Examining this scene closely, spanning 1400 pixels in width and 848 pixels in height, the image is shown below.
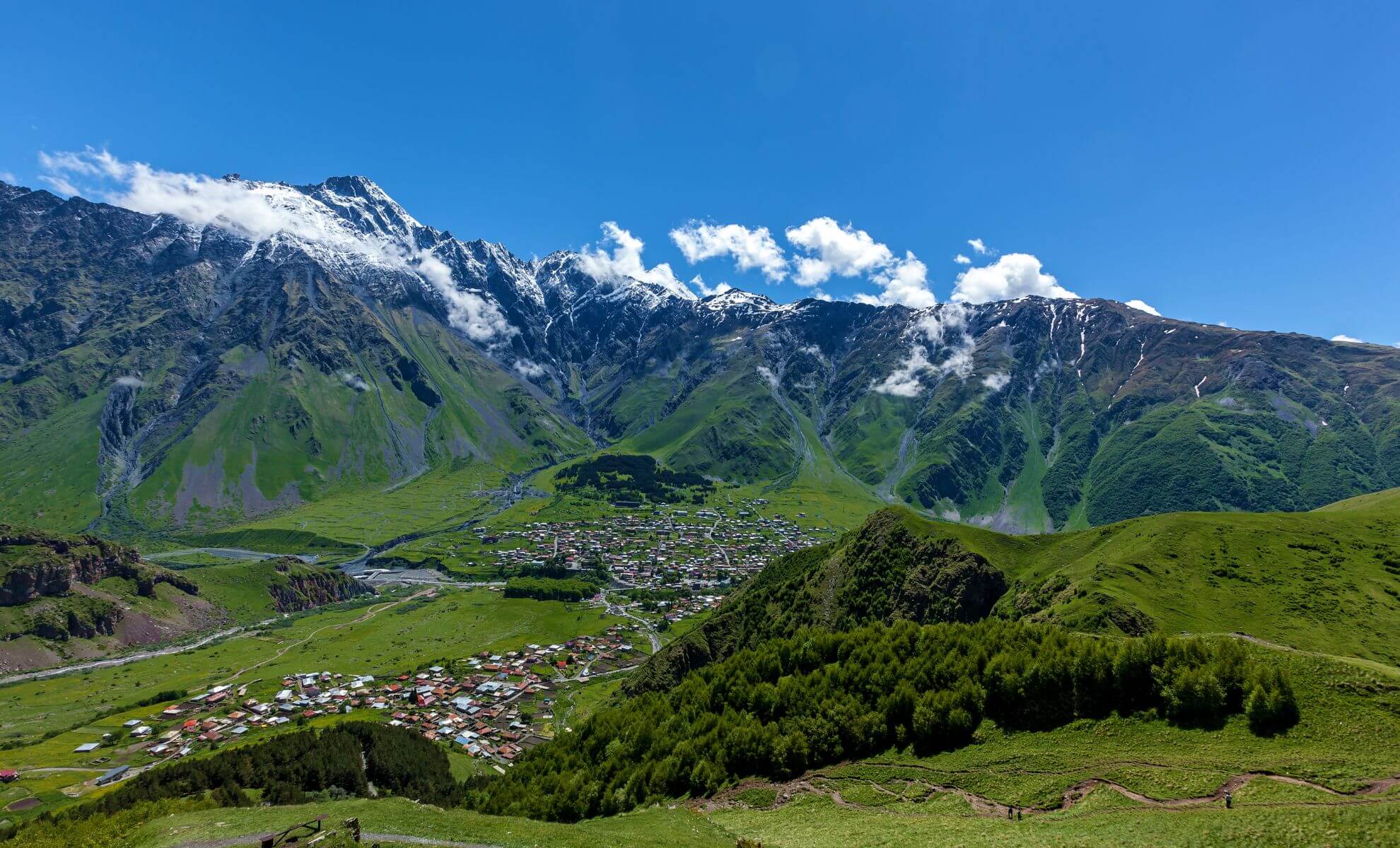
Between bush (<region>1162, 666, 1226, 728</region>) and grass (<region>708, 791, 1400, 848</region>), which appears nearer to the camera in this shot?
grass (<region>708, 791, 1400, 848</region>)

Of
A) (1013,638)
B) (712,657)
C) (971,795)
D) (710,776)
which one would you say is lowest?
(712,657)

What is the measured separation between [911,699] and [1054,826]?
49.1 feet

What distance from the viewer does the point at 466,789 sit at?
69750mm

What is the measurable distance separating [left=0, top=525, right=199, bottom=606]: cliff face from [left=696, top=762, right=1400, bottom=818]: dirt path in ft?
678

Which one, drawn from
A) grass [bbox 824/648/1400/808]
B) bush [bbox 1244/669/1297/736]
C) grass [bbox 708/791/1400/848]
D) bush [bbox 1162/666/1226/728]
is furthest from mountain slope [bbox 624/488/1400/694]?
grass [bbox 708/791/1400/848]

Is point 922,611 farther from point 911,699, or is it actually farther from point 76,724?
point 76,724

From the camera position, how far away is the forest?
33.7 metres

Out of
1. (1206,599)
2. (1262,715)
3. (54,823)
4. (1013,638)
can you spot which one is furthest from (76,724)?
(1206,599)

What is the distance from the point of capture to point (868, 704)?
1797 inches

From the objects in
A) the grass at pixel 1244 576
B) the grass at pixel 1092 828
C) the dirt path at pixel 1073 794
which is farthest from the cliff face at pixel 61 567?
the grass at pixel 1244 576

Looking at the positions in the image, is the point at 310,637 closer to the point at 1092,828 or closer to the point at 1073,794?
the point at 1073,794

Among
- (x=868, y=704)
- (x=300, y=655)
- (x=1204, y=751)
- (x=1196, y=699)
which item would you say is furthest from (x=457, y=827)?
(x=300, y=655)

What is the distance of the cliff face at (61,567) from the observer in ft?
512

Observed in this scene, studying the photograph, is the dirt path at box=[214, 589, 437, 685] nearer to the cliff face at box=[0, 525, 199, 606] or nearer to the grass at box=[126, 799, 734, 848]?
the cliff face at box=[0, 525, 199, 606]
